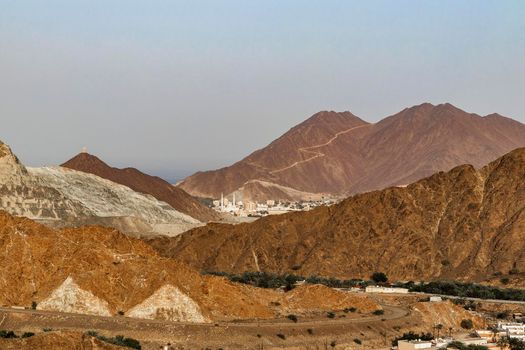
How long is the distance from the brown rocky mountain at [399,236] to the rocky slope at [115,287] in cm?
3601

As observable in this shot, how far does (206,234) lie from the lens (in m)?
156

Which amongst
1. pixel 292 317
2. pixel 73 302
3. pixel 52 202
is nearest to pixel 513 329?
pixel 292 317

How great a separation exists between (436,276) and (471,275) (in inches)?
170

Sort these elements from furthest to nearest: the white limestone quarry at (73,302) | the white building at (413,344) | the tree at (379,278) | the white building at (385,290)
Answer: the tree at (379,278) → the white building at (385,290) → the white limestone quarry at (73,302) → the white building at (413,344)

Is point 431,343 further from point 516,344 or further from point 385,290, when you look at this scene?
point 385,290

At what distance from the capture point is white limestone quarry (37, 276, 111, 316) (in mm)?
84713

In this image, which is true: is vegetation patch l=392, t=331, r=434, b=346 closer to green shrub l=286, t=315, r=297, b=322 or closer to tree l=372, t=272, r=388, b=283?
green shrub l=286, t=315, r=297, b=322

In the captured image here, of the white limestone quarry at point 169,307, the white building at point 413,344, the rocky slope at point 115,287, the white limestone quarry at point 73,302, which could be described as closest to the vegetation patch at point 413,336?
the white building at point 413,344

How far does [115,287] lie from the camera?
8781 cm

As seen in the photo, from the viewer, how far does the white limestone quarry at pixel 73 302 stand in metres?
84.7

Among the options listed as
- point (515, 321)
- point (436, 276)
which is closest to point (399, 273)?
point (436, 276)

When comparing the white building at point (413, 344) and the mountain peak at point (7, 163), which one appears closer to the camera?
the white building at point (413, 344)

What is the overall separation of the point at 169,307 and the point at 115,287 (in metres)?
5.47

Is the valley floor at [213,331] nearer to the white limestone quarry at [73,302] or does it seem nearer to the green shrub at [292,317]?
the green shrub at [292,317]
